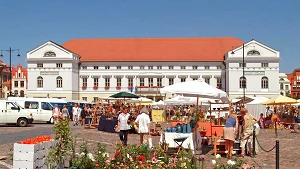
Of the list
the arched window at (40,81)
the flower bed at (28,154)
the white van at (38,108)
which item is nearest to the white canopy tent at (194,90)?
the flower bed at (28,154)

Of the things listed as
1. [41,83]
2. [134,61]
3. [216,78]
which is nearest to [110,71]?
[134,61]

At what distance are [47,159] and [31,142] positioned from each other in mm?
520

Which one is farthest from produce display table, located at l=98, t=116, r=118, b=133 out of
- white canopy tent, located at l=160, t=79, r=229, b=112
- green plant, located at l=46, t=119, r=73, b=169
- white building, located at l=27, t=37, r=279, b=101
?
white building, located at l=27, t=37, r=279, b=101

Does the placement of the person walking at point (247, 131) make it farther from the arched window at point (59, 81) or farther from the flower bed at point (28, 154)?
the arched window at point (59, 81)

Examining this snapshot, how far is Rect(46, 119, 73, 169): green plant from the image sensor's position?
26.4 ft

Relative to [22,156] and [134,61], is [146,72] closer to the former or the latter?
[134,61]

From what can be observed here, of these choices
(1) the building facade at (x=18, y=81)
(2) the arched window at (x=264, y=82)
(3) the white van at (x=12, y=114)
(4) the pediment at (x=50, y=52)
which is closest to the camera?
(3) the white van at (x=12, y=114)

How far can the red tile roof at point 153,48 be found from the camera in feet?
A: 220

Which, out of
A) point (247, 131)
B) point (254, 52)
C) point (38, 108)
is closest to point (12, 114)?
point (38, 108)

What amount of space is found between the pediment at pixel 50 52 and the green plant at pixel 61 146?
57.0 m

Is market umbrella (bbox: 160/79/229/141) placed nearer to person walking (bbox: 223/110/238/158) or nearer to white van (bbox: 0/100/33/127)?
person walking (bbox: 223/110/238/158)

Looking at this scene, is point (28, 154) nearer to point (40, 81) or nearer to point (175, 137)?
point (175, 137)

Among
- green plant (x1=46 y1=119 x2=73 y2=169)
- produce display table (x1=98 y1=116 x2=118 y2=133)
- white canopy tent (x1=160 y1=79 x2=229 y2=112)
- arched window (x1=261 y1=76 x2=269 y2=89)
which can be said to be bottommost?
produce display table (x1=98 y1=116 x2=118 y2=133)

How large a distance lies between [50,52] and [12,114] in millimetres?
39656
